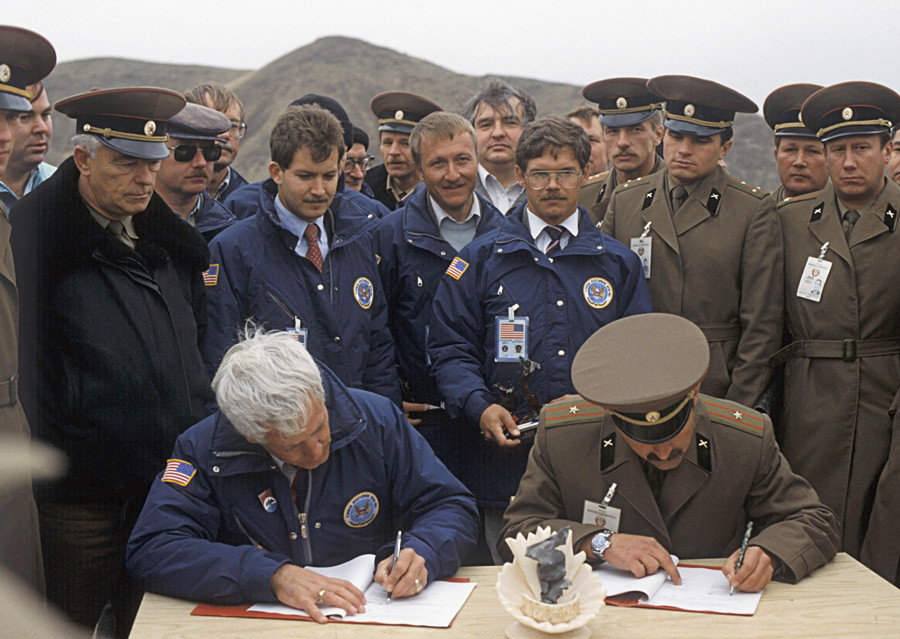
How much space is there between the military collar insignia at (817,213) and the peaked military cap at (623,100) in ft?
4.49

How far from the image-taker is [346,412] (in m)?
3.26

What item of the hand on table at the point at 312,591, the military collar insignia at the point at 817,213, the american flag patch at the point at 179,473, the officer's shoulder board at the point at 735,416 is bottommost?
the hand on table at the point at 312,591

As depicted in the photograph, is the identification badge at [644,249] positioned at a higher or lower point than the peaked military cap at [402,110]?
lower

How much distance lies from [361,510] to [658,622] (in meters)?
1.04

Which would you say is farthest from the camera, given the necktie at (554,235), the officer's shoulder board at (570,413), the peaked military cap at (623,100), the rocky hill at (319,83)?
the rocky hill at (319,83)

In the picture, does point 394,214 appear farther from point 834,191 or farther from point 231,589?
point 231,589

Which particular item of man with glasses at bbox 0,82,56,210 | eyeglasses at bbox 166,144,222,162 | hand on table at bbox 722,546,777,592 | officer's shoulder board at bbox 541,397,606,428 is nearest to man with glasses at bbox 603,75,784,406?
officer's shoulder board at bbox 541,397,606,428

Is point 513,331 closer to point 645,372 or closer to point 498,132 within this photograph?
point 645,372

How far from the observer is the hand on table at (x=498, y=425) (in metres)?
4.07

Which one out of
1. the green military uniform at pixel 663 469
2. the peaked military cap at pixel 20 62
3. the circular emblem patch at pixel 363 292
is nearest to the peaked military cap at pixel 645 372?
the green military uniform at pixel 663 469

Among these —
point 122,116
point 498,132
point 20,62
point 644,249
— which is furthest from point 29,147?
point 644,249

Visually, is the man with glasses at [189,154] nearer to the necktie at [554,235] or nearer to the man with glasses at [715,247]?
the necktie at [554,235]

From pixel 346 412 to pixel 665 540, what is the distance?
1.10m

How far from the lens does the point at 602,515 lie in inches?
129
